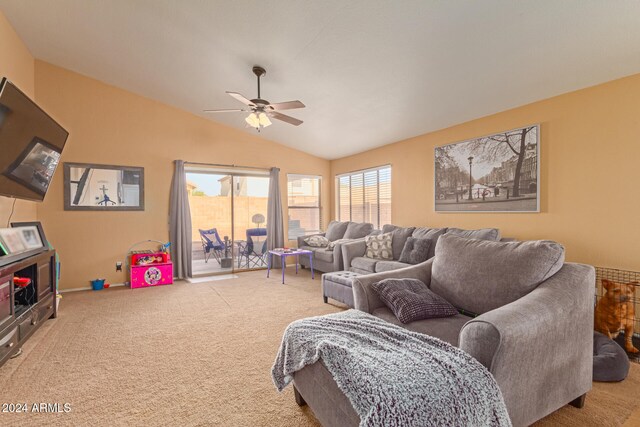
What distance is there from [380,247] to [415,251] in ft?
2.13

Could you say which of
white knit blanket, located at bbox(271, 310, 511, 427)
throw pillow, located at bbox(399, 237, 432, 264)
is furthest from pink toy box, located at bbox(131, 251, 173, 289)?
white knit blanket, located at bbox(271, 310, 511, 427)

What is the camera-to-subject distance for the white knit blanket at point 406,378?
1.11 meters

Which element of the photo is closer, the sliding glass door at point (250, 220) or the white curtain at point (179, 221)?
the white curtain at point (179, 221)

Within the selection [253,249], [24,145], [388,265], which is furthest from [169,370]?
[253,249]

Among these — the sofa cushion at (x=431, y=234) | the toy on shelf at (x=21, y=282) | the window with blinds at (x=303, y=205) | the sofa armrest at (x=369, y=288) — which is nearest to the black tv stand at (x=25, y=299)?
the toy on shelf at (x=21, y=282)

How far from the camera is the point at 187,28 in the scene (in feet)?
10.2

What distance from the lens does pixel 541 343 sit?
1.44 metres

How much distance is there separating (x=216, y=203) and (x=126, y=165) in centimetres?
158

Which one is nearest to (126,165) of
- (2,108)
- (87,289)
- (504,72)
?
(87,289)

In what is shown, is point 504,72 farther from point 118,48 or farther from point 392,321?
point 118,48

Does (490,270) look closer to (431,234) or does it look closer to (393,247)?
(431,234)

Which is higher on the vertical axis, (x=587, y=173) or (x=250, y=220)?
(x=587, y=173)

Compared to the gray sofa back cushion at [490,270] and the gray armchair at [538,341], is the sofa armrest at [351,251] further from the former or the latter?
the gray armchair at [538,341]

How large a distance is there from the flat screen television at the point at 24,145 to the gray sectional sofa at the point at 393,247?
3.89 m
